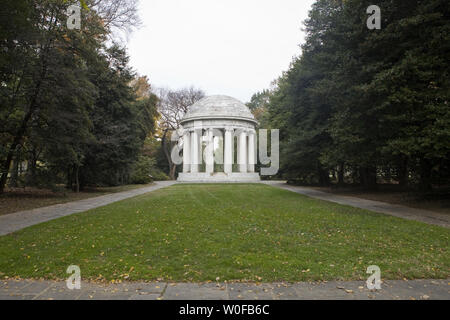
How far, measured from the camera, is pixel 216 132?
5138 centimetres

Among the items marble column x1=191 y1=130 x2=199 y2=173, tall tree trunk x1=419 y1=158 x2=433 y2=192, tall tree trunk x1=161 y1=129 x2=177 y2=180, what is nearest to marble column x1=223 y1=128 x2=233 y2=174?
marble column x1=191 y1=130 x2=199 y2=173

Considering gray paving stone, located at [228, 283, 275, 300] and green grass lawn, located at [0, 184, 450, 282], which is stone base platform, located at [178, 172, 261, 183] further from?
gray paving stone, located at [228, 283, 275, 300]

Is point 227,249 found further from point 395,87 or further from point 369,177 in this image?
point 369,177

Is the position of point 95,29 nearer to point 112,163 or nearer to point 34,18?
point 34,18

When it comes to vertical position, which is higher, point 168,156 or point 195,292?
point 168,156

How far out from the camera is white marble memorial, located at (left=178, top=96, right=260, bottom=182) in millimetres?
Answer: 45688

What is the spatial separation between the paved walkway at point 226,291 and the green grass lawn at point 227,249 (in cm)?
30

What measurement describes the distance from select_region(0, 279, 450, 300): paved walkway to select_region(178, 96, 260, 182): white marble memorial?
39017mm

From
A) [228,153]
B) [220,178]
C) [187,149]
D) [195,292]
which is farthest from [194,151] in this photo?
[195,292]

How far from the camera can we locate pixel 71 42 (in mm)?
18875

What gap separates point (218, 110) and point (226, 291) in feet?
145
